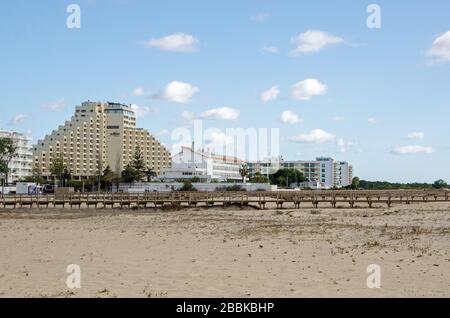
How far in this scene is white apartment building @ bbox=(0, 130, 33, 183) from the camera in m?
174

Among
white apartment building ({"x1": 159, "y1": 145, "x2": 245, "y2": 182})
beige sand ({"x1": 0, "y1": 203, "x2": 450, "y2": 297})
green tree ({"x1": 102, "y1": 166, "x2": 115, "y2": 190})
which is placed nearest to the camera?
beige sand ({"x1": 0, "y1": 203, "x2": 450, "y2": 297})

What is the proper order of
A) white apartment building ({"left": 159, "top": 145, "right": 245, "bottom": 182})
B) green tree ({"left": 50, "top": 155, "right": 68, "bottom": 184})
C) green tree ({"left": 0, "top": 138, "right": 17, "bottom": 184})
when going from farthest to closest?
1. white apartment building ({"left": 159, "top": 145, "right": 245, "bottom": 182})
2. green tree ({"left": 50, "top": 155, "right": 68, "bottom": 184})
3. green tree ({"left": 0, "top": 138, "right": 17, "bottom": 184})

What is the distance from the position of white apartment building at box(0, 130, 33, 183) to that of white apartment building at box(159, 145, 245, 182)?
44.0 m

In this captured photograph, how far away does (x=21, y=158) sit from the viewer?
586 feet

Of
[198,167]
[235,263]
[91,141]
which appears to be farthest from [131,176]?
[235,263]

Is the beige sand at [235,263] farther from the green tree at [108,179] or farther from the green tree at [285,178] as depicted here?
the green tree at [285,178]

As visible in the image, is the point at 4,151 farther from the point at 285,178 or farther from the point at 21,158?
the point at 285,178

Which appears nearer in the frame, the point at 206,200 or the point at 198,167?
the point at 206,200

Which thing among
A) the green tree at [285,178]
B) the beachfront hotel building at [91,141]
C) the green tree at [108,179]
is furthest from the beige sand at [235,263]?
the beachfront hotel building at [91,141]

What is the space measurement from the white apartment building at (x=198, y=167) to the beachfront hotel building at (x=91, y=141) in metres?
14.1

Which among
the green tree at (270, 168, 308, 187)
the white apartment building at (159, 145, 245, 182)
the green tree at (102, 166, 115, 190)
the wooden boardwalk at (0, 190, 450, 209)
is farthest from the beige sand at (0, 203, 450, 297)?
the green tree at (270, 168, 308, 187)

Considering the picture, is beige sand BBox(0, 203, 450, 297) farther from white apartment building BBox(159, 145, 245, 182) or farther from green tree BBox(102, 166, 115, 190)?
white apartment building BBox(159, 145, 245, 182)

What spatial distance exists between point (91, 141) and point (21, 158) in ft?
76.4

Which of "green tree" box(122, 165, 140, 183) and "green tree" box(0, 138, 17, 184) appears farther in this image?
"green tree" box(122, 165, 140, 183)
